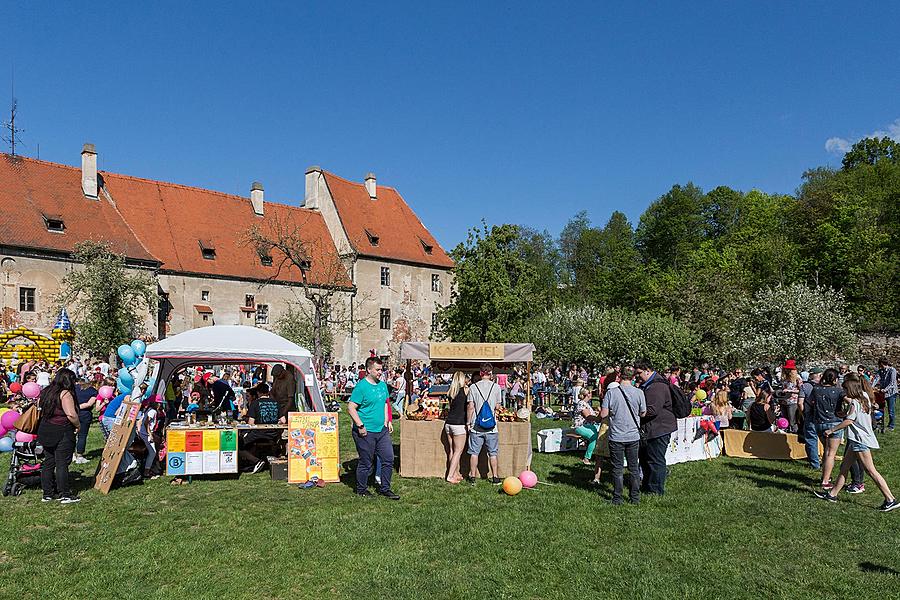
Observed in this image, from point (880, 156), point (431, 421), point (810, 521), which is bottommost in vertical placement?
point (810, 521)

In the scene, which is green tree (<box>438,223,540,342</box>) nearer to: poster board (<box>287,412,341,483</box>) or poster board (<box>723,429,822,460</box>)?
poster board (<box>723,429,822,460</box>)

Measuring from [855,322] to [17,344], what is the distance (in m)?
45.4

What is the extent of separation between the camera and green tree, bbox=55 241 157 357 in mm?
30766

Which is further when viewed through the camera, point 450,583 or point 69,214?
point 69,214

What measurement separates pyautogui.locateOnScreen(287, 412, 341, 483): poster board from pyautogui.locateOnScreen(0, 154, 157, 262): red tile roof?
28.1m

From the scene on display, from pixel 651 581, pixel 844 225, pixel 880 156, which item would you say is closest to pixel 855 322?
pixel 844 225

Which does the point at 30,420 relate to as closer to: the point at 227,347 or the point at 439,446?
the point at 227,347

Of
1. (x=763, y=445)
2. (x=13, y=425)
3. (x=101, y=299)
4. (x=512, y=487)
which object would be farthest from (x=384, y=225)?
(x=512, y=487)

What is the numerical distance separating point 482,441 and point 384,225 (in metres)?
39.9

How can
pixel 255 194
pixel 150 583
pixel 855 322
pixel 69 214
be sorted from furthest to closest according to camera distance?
pixel 255 194 → pixel 855 322 → pixel 69 214 → pixel 150 583

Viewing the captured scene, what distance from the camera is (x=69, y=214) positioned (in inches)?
1373

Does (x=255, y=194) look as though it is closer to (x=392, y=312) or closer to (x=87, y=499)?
(x=392, y=312)

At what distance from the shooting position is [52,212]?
34.2m

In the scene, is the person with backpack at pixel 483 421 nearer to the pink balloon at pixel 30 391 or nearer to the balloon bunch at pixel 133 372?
the balloon bunch at pixel 133 372
